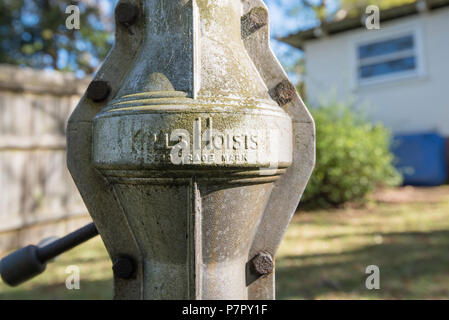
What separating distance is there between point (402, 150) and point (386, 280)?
5.44 meters

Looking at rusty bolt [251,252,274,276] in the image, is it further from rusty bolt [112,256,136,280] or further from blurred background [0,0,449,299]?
blurred background [0,0,449,299]

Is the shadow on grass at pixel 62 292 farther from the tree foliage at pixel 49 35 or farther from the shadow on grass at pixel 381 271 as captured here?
the tree foliage at pixel 49 35

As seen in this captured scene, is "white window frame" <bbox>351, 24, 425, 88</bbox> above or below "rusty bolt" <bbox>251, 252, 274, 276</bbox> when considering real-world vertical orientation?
above

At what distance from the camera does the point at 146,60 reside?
1197 mm

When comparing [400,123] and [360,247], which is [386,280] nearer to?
[360,247]

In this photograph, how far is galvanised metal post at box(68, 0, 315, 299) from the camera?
105 cm

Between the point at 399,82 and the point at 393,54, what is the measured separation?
28.9 inches

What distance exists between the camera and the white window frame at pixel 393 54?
7664 millimetres

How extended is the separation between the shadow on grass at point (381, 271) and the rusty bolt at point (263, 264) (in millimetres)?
1413

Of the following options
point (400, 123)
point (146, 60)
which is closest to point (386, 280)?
point (146, 60)

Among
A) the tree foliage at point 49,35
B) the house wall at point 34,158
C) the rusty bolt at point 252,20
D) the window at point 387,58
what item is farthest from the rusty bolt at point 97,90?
the tree foliage at point 49,35

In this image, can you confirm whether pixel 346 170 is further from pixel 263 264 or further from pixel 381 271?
pixel 263 264

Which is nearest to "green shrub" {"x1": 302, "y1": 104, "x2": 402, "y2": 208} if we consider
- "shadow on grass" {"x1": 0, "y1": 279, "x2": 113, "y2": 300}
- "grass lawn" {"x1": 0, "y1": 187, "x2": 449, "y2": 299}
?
"grass lawn" {"x1": 0, "y1": 187, "x2": 449, "y2": 299}

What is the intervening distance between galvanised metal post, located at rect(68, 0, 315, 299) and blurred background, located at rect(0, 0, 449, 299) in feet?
1.55
